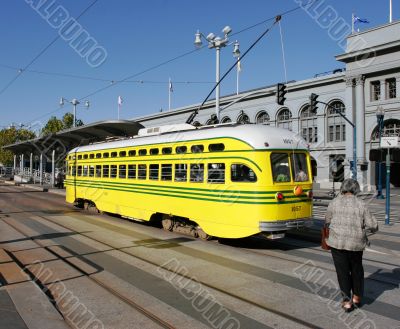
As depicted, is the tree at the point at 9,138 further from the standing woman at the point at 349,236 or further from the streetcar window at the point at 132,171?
Result: the standing woman at the point at 349,236

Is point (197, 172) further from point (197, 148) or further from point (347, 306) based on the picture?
point (347, 306)

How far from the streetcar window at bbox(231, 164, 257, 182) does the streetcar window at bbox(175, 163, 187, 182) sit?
6.33 feet

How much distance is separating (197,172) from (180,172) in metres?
0.83

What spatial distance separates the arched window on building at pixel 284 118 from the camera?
1764 inches

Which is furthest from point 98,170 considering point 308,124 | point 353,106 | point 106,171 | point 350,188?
point 308,124

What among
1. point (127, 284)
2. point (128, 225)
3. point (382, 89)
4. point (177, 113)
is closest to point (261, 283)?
point (127, 284)

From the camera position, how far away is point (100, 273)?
315 inches

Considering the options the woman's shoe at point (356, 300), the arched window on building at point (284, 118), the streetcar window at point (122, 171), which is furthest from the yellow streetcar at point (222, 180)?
the arched window on building at point (284, 118)

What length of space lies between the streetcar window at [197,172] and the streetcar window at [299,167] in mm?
2304

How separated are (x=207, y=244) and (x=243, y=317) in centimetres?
517

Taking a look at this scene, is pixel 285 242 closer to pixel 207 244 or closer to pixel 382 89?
pixel 207 244

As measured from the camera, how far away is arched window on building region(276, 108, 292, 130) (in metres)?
44.8

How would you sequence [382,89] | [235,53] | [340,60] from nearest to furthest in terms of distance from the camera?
[235,53] → [382,89] → [340,60]

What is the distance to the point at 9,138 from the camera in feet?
279
